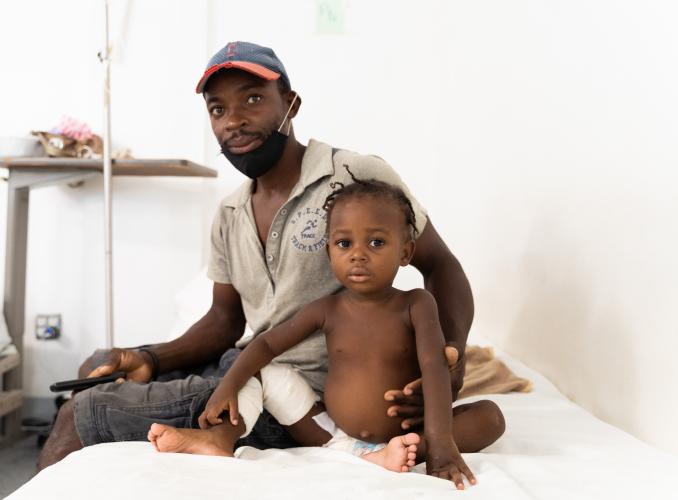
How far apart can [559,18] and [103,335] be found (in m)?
2.17

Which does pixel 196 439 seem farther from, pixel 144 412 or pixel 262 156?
pixel 262 156

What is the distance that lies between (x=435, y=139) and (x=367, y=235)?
1.89m

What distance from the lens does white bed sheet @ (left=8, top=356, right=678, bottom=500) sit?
849 millimetres

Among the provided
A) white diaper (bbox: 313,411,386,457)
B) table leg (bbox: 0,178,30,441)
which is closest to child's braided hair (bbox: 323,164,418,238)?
white diaper (bbox: 313,411,386,457)

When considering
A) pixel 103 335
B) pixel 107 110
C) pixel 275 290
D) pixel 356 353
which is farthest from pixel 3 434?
pixel 356 353

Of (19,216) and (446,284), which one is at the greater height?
(19,216)

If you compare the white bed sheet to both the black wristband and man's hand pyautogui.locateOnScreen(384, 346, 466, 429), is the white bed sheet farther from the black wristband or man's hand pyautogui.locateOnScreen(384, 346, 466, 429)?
the black wristband

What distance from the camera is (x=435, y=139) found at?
2.90 metres

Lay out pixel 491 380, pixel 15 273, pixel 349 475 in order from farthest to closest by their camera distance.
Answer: pixel 15 273, pixel 491 380, pixel 349 475

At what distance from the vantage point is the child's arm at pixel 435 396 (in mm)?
950

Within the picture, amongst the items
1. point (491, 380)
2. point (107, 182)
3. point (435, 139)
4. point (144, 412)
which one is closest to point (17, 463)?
point (107, 182)

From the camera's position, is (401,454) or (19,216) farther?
(19,216)

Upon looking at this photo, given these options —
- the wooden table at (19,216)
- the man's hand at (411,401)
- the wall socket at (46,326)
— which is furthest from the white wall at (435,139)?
the man's hand at (411,401)

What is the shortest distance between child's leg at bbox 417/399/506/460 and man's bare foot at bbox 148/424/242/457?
0.37m
